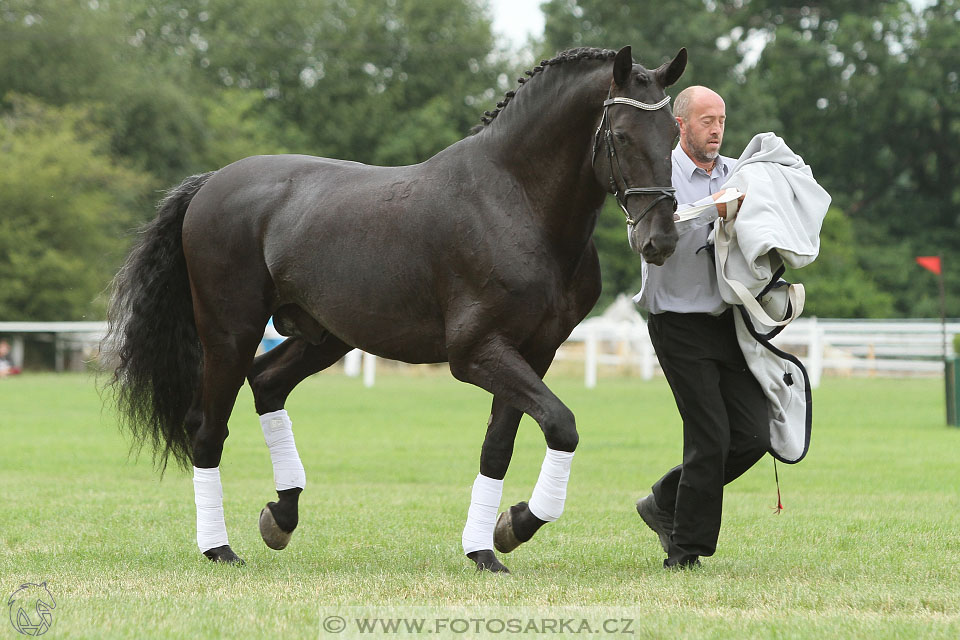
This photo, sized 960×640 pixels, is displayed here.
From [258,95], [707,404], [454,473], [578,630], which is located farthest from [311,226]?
[258,95]

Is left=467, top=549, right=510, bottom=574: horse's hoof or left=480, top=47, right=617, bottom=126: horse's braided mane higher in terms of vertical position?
left=480, top=47, right=617, bottom=126: horse's braided mane

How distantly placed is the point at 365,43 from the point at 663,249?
47550 mm

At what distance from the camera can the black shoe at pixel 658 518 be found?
5785 mm

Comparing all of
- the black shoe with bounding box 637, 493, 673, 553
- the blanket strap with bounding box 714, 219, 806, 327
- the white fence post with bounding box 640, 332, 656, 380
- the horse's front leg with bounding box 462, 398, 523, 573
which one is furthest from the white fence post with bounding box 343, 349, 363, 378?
the blanket strap with bounding box 714, 219, 806, 327

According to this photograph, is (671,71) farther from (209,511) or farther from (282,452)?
(209,511)

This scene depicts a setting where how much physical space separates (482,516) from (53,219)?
3266 centimetres

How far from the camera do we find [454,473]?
34.5ft

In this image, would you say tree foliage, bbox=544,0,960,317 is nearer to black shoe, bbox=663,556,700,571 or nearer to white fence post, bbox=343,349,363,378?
white fence post, bbox=343,349,363,378

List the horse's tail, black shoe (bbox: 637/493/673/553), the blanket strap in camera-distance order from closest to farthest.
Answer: the blanket strap < black shoe (bbox: 637/493/673/553) < the horse's tail

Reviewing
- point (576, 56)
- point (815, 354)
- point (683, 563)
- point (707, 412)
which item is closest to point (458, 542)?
point (683, 563)

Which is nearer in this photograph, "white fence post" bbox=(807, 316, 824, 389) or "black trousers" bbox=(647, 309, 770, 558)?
"black trousers" bbox=(647, 309, 770, 558)

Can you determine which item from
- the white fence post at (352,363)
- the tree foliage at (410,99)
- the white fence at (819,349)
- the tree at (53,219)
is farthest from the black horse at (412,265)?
the tree foliage at (410,99)

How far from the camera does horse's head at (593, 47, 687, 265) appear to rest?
15.9 feet

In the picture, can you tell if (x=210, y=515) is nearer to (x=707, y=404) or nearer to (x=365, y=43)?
(x=707, y=404)
